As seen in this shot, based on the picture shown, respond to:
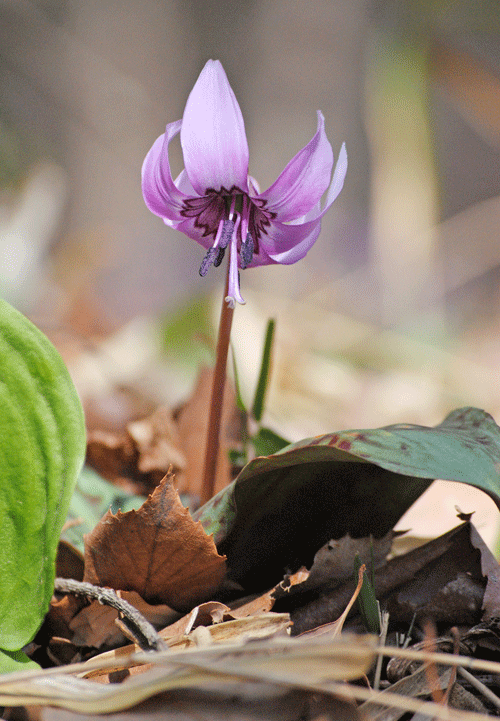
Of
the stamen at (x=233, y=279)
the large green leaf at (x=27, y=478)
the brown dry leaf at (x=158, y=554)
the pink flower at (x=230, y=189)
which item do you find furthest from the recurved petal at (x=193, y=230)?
the brown dry leaf at (x=158, y=554)

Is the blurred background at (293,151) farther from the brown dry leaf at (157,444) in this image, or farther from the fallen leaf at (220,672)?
the fallen leaf at (220,672)

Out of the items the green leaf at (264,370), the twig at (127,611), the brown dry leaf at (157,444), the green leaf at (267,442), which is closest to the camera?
the twig at (127,611)

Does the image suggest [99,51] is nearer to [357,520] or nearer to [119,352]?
[119,352]

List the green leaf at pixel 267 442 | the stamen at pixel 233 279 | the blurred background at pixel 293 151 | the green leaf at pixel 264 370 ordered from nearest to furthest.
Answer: the stamen at pixel 233 279 < the green leaf at pixel 264 370 < the green leaf at pixel 267 442 < the blurred background at pixel 293 151

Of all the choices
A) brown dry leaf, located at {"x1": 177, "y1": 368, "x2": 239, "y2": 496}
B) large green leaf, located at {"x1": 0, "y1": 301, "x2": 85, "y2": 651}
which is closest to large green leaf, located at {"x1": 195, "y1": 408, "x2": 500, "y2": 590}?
large green leaf, located at {"x1": 0, "y1": 301, "x2": 85, "y2": 651}

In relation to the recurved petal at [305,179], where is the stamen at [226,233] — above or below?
below

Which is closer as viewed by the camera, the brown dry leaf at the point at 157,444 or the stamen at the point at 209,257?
the stamen at the point at 209,257

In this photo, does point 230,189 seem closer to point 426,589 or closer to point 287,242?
point 287,242
